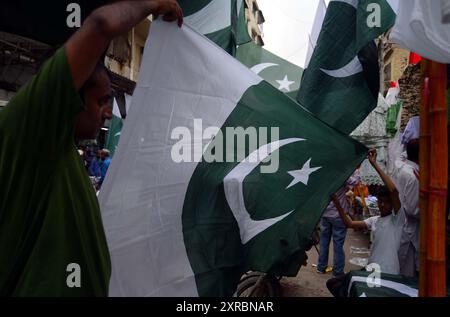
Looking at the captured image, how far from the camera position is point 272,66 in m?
5.37

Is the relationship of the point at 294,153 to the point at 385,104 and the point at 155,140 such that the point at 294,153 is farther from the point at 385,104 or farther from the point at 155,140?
the point at 385,104

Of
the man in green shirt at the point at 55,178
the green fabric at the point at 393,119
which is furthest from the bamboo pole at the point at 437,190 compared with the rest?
the green fabric at the point at 393,119

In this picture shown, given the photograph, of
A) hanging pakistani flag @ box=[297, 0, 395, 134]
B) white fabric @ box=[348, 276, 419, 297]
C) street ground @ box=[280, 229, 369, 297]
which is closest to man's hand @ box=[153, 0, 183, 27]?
hanging pakistani flag @ box=[297, 0, 395, 134]

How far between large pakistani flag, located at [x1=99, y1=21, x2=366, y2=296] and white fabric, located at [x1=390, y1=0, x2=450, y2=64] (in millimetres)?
617

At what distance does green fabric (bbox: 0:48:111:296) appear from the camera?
1.06 m

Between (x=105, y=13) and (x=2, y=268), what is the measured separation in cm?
81

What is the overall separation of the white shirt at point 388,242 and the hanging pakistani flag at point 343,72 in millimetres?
822

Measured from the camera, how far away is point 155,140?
1903 millimetres

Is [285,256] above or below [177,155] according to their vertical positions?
below

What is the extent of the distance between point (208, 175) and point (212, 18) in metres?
2.06

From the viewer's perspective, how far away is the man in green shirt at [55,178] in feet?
3.46

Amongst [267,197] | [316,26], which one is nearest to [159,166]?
[267,197]

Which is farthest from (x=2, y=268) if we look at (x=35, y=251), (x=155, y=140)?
(x=155, y=140)
